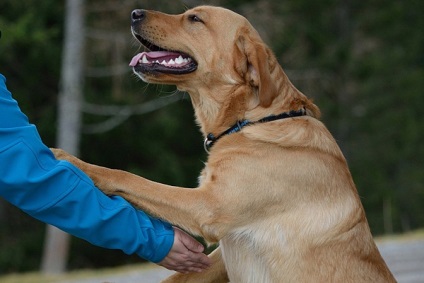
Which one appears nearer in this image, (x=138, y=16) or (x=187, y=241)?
(x=187, y=241)

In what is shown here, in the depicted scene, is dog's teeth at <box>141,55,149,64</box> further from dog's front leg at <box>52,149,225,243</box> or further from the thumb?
the thumb

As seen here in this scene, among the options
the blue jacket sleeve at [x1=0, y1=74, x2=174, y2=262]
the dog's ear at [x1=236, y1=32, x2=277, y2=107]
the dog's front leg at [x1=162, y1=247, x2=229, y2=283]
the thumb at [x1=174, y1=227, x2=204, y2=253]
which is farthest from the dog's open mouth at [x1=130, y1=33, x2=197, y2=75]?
the blue jacket sleeve at [x1=0, y1=74, x2=174, y2=262]

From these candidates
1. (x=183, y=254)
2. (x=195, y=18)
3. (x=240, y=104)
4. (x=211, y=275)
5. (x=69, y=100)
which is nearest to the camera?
(x=183, y=254)

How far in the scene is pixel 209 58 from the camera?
5.45 metres

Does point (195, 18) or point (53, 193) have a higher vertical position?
point (195, 18)

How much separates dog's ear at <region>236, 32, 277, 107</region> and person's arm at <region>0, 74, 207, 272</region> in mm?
1159

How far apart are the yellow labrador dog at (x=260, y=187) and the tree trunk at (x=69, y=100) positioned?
13567mm

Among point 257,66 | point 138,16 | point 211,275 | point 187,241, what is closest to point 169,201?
point 187,241

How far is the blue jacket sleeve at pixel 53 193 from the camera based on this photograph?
12.2 feet

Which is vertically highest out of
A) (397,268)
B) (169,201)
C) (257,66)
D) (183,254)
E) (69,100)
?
(257,66)

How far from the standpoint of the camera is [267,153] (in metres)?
4.85

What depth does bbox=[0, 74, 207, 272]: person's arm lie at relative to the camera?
12.2 ft

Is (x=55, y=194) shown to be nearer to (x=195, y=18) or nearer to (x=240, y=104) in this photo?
(x=240, y=104)

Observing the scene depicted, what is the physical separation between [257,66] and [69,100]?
14.3m
